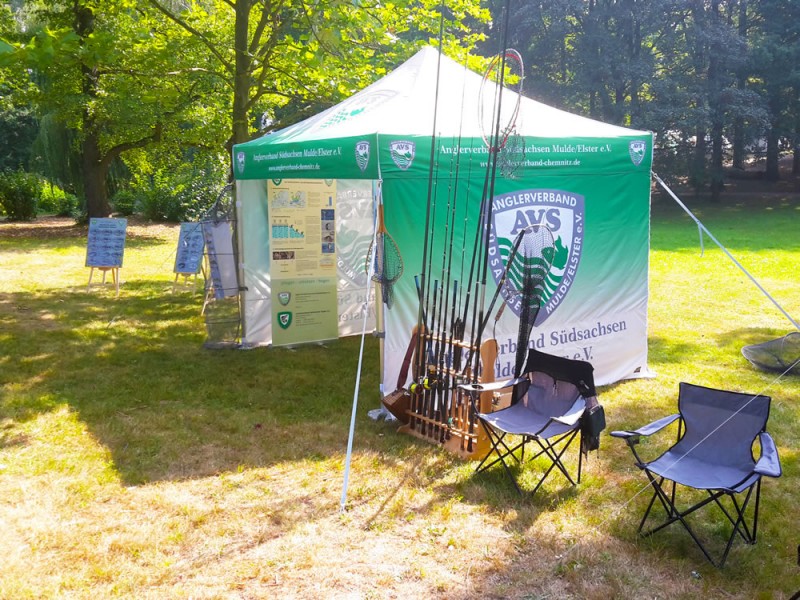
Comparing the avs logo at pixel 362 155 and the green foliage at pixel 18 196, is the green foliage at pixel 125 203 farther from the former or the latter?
the avs logo at pixel 362 155

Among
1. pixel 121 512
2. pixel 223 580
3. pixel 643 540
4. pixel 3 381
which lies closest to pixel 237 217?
pixel 3 381

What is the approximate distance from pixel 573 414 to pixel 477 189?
87.9 inches

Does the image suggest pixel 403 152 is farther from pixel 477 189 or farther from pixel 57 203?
pixel 57 203

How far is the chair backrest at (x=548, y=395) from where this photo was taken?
4531mm

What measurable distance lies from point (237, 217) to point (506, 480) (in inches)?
167

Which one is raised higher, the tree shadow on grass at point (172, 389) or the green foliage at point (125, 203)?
the green foliage at point (125, 203)

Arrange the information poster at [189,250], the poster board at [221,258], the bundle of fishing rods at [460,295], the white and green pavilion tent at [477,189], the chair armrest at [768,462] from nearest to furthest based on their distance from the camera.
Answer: the chair armrest at [768,462], the bundle of fishing rods at [460,295], the white and green pavilion tent at [477,189], the poster board at [221,258], the information poster at [189,250]

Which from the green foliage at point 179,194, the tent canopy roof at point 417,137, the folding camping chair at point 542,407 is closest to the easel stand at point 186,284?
the tent canopy roof at point 417,137

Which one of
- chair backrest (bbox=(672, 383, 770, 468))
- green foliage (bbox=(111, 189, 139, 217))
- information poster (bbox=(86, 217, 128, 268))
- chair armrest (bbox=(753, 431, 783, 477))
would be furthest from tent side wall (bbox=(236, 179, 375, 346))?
green foliage (bbox=(111, 189, 139, 217))

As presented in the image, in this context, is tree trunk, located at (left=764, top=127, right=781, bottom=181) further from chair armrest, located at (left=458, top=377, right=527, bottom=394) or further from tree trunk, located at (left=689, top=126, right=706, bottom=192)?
chair armrest, located at (left=458, top=377, right=527, bottom=394)

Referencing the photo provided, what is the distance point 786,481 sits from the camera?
4.52m

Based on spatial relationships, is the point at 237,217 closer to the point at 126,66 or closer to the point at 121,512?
the point at 121,512

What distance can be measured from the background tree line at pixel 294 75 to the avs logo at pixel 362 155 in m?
2.30

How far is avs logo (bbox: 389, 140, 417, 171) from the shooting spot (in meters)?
5.33
